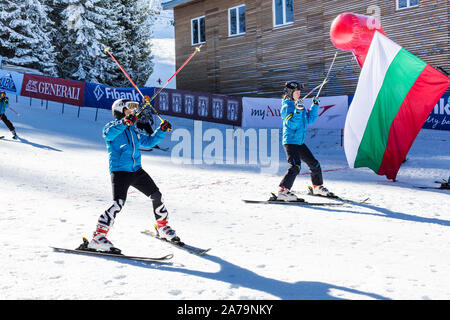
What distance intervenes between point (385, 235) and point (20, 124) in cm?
1568

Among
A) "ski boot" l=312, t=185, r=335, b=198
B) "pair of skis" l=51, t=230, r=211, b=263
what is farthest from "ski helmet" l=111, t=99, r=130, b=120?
"ski boot" l=312, t=185, r=335, b=198

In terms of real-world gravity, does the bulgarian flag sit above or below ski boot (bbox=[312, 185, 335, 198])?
above

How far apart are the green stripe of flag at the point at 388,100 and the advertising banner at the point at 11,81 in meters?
17.0

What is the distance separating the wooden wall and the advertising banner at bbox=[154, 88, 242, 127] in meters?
3.32

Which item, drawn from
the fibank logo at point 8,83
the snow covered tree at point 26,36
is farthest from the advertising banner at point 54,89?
the snow covered tree at point 26,36

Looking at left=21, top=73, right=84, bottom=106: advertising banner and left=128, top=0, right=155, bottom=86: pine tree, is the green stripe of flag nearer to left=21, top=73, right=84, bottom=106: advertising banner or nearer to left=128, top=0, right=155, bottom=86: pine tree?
left=21, top=73, right=84, bottom=106: advertising banner

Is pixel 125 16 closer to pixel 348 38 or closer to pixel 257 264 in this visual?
pixel 348 38

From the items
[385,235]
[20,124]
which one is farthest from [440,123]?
[20,124]

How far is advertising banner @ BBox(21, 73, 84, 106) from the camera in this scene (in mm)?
18844

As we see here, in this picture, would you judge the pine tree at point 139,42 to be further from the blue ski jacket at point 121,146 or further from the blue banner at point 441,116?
the blue ski jacket at point 121,146

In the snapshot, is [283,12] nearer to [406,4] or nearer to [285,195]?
[406,4]

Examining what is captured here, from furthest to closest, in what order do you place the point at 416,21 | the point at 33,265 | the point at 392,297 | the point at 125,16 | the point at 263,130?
the point at 125,16
the point at 263,130
the point at 416,21
the point at 33,265
the point at 392,297

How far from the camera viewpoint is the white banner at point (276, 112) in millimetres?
14191

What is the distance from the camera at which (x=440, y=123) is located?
39.9ft
